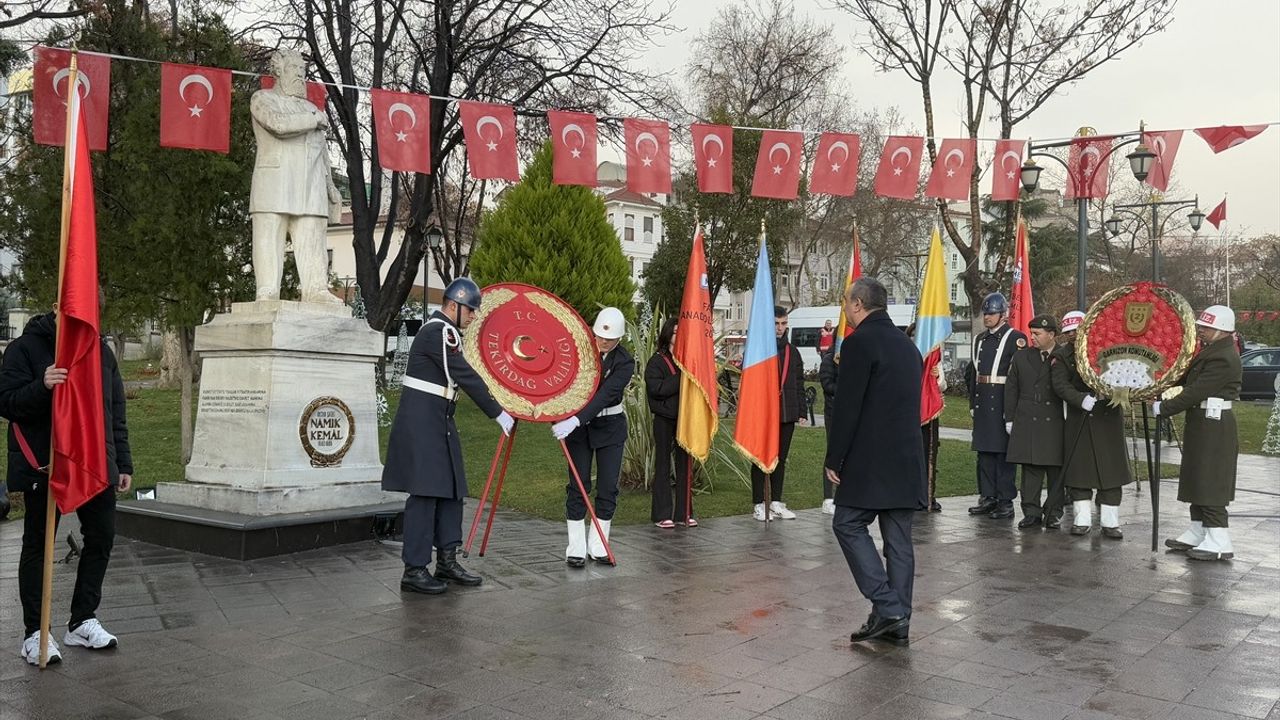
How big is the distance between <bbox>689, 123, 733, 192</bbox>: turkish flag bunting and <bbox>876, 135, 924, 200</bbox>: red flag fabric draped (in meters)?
2.04

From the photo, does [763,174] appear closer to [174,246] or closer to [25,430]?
[174,246]

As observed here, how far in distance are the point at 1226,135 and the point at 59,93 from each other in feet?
41.9

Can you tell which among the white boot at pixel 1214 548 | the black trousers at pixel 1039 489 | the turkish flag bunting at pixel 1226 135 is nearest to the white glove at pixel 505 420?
the black trousers at pixel 1039 489

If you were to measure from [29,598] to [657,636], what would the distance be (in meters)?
3.22

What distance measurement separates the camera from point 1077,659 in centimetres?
513

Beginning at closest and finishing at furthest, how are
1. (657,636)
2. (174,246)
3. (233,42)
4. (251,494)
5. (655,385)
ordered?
(657,636) < (251,494) < (655,385) < (174,246) < (233,42)

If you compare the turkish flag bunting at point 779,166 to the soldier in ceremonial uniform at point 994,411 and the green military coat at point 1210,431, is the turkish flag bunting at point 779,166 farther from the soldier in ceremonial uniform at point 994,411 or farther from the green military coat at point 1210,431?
the green military coat at point 1210,431

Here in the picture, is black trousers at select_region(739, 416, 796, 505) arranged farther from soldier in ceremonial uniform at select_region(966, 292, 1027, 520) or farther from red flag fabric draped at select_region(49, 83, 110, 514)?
red flag fabric draped at select_region(49, 83, 110, 514)

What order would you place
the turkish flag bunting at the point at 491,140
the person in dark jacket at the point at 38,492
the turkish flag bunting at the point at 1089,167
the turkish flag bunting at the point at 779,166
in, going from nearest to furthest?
the person in dark jacket at the point at 38,492 → the turkish flag bunting at the point at 491,140 → the turkish flag bunting at the point at 779,166 → the turkish flag bunting at the point at 1089,167

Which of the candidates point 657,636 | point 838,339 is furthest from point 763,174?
point 657,636

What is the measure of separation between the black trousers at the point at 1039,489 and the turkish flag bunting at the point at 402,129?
23.5ft

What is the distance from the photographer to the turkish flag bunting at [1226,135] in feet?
37.2

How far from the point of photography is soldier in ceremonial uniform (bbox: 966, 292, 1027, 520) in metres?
10.3

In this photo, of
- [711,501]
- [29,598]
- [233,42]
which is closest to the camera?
[29,598]
